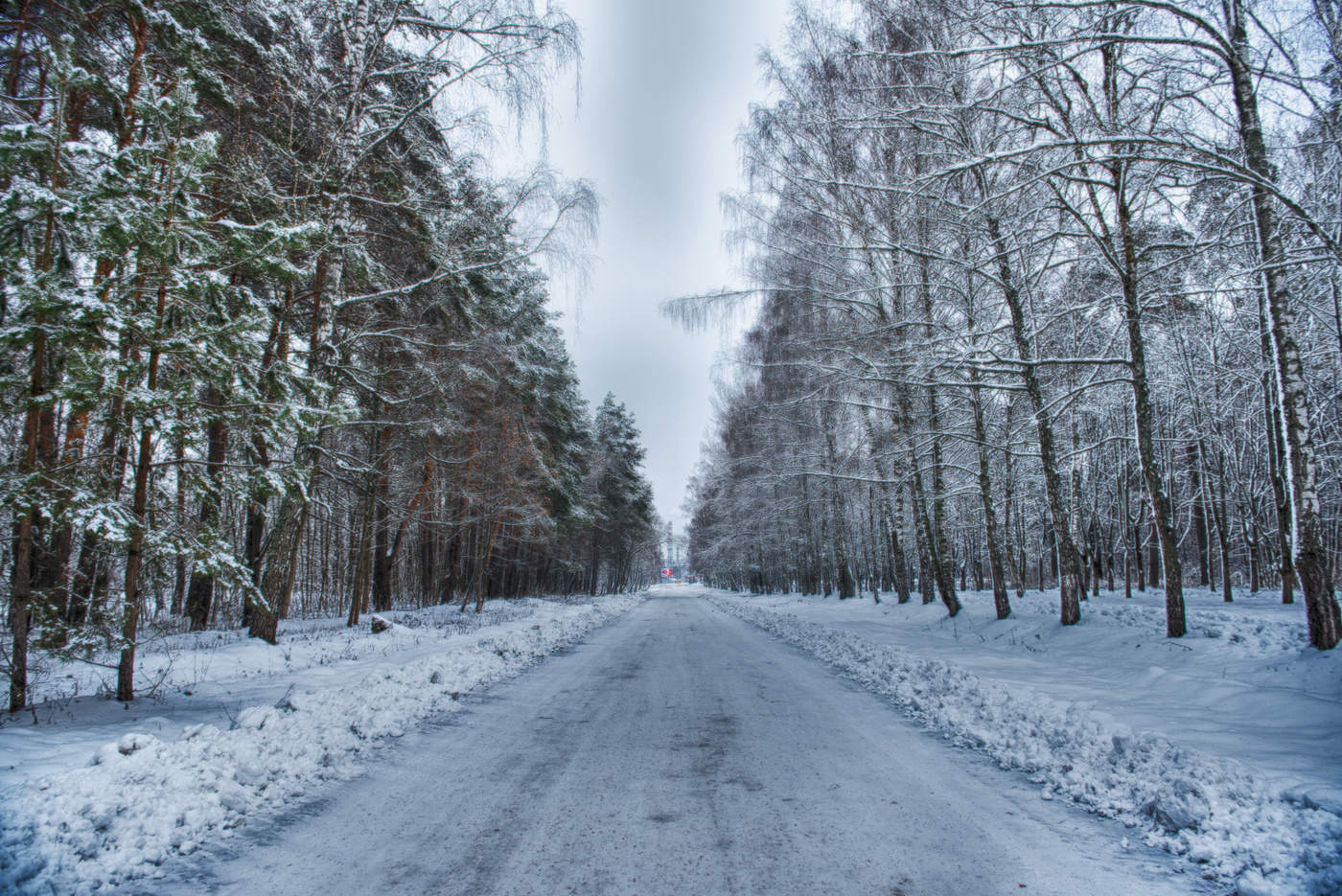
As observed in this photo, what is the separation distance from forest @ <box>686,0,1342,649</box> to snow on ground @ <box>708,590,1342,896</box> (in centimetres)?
100

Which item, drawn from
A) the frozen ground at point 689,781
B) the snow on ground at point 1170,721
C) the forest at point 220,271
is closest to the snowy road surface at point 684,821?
the frozen ground at point 689,781

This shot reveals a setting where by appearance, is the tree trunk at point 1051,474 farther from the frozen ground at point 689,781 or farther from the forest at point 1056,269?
the frozen ground at point 689,781

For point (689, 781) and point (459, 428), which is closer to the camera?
point (689, 781)

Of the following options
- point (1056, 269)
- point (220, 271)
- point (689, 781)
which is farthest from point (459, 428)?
point (1056, 269)

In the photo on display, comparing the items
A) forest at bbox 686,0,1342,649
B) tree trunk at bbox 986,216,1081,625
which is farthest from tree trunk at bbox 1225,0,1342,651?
tree trunk at bbox 986,216,1081,625

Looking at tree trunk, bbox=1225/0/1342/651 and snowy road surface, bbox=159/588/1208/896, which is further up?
tree trunk, bbox=1225/0/1342/651

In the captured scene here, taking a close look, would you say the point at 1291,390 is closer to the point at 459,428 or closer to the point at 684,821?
the point at 684,821

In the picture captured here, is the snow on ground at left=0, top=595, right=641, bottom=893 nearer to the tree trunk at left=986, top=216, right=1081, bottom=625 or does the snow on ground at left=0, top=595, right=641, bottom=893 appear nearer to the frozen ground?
the frozen ground

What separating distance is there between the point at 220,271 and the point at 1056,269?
559 inches

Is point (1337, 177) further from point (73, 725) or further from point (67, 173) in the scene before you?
point (73, 725)

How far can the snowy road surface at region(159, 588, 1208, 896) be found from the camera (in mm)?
2865

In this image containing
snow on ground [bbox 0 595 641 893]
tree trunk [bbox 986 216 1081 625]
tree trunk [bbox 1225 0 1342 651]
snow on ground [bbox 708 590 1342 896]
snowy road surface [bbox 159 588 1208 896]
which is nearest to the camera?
snowy road surface [bbox 159 588 1208 896]

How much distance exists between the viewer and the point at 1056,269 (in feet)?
40.3

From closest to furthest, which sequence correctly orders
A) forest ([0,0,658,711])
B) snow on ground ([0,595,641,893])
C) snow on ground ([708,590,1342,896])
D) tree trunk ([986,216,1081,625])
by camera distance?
snow on ground ([0,595,641,893]), snow on ground ([708,590,1342,896]), forest ([0,0,658,711]), tree trunk ([986,216,1081,625])
